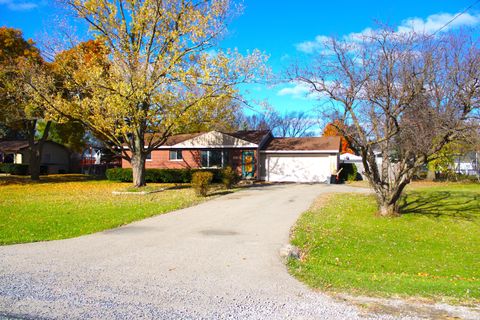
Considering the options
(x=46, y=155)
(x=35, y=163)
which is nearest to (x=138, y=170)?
(x=35, y=163)

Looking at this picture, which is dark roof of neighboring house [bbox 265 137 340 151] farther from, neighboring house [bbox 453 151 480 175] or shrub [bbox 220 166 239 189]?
neighboring house [bbox 453 151 480 175]

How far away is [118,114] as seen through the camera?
63.3 feet

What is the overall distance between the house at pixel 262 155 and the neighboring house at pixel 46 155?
66.4 feet

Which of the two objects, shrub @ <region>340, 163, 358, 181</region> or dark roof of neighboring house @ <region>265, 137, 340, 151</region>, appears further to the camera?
shrub @ <region>340, 163, 358, 181</region>

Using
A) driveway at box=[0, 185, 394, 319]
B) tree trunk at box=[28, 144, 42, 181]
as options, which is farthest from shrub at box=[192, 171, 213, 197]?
tree trunk at box=[28, 144, 42, 181]

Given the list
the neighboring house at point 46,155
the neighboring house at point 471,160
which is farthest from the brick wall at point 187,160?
the neighboring house at point 471,160

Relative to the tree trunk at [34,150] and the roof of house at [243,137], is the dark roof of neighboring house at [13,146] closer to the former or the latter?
the tree trunk at [34,150]

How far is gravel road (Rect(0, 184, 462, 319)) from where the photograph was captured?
193 inches

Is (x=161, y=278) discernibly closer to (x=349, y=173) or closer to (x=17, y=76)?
(x=17, y=76)

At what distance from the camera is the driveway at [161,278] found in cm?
491

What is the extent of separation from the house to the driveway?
1811cm

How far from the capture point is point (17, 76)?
77.8 feet

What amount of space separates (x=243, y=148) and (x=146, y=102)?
424 inches

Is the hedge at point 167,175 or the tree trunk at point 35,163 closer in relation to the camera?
the hedge at point 167,175
